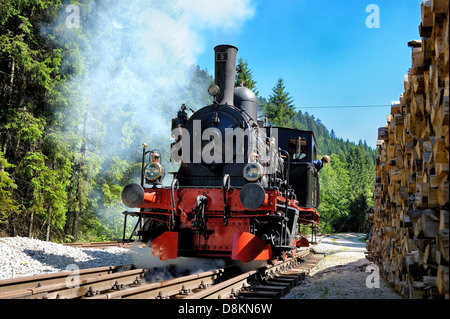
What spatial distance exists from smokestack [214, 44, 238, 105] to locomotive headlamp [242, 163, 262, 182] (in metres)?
1.87

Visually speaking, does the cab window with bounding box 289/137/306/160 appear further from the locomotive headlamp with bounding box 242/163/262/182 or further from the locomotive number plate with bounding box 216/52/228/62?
the locomotive headlamp with bounding box 242/163/262/182

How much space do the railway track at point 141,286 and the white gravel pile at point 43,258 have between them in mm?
→ 1297

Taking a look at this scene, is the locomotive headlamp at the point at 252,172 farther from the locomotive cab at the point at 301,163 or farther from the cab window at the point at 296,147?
the cab window at the point at 296,147

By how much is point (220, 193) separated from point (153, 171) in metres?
1.30

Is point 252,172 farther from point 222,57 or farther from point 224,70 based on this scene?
point 222,57

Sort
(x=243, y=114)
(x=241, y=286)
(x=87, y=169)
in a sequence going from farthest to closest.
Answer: (x=87, y=169)
(x=243, y=114)
(x=241, y=286)

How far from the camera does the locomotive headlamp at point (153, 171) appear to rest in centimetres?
707

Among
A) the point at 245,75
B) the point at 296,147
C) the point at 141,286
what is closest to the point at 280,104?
the point at 245,75

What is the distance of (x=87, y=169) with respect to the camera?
14.9 metres

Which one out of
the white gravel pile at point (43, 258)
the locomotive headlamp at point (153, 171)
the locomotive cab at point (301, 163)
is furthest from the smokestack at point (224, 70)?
the white gravel pile at point (43, 258)
